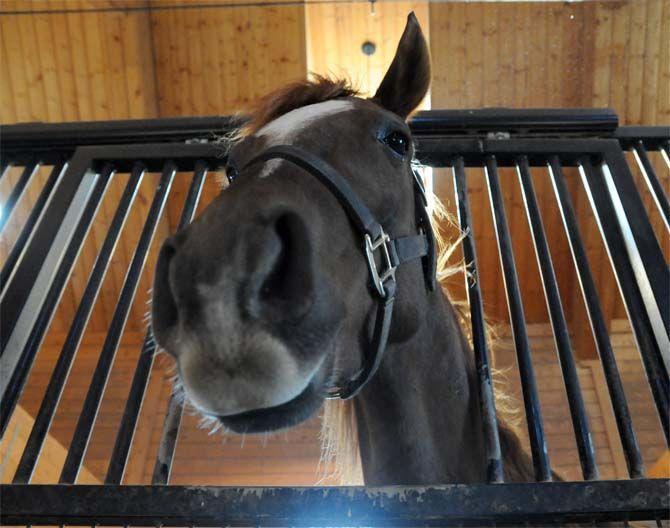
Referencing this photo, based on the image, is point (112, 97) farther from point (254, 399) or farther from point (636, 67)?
point (254, 399)

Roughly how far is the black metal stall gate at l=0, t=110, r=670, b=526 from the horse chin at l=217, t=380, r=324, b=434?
18cm

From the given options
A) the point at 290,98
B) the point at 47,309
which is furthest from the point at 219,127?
the point at 47,309

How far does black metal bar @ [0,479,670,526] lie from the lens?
101cm

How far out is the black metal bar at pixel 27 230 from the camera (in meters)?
1.67

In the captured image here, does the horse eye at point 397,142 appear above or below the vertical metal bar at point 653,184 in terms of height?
above

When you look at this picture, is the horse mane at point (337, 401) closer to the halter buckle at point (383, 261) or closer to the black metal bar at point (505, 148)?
the black metal bar at point (505, 148)

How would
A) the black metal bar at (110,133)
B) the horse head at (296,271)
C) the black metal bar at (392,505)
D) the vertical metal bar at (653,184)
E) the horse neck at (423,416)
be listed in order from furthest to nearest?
the black metal bar at (110,133), the vertical metal bar at (653,184), the horse neck at (423,416), the black metal bar at (392,505), the horse head at (296,271)

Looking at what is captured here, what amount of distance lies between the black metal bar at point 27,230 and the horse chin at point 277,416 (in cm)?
102

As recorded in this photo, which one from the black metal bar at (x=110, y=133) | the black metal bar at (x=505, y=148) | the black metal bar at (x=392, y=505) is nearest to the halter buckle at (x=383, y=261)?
the black metal bar at (x=392, y=505)

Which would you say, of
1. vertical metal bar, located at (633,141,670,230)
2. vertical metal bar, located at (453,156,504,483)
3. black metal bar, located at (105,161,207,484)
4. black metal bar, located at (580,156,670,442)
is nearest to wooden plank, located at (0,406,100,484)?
black metal bar, located at (105,161,207,484)

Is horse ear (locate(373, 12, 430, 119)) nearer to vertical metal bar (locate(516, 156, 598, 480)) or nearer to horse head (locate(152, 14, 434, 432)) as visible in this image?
horse head (locate(152, 14, 434, 432))

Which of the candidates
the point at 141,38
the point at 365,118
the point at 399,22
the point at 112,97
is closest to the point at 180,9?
the point at 141,38

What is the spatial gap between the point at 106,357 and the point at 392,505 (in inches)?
31.5

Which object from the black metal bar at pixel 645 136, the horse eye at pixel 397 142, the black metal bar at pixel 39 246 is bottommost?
the black metal bar at pixel 39 246
